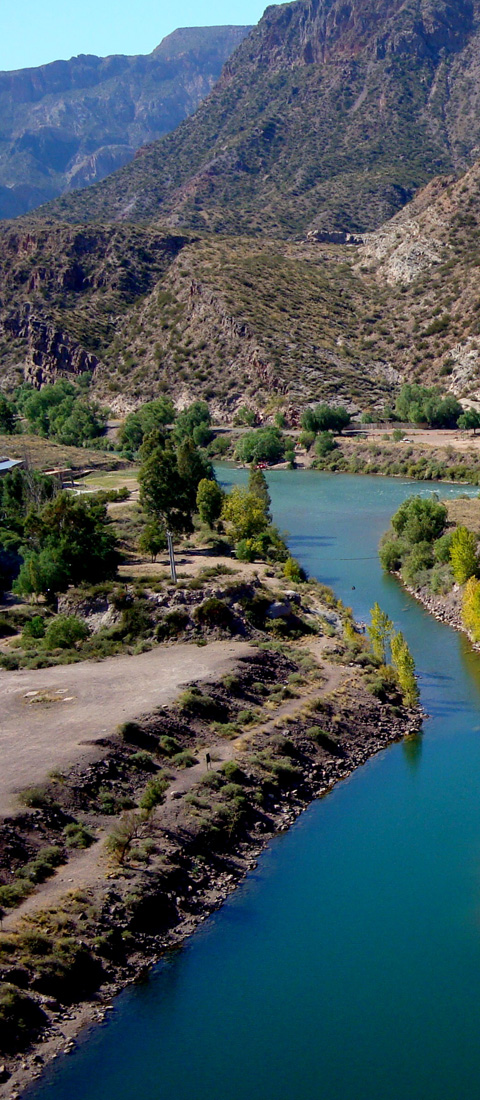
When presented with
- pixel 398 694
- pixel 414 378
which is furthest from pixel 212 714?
pixel 414 378

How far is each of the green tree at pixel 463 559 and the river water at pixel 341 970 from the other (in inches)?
606

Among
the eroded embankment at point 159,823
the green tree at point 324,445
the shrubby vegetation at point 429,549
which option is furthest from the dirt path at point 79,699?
the green tree at point 324,445

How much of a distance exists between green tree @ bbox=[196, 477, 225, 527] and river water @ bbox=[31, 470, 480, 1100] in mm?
27614

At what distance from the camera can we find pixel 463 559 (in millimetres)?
53219

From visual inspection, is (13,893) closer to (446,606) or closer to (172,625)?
(172,625)

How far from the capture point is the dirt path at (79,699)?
33.5 m

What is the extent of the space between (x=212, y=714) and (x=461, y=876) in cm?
1120

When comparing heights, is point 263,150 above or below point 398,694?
above

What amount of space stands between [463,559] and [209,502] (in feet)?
53.7

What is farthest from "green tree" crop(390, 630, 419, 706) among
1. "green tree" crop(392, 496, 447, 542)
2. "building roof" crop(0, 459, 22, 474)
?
"building roof" crop(0, 459, 22, 474)

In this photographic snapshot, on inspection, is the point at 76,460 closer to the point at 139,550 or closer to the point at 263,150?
the point at 139,550

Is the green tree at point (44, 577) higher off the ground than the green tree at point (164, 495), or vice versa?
the green tree at point (164, 495)

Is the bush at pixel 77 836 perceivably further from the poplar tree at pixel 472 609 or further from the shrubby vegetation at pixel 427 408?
the shrubby vegetation at pixel 427 408

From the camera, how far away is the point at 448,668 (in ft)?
151
